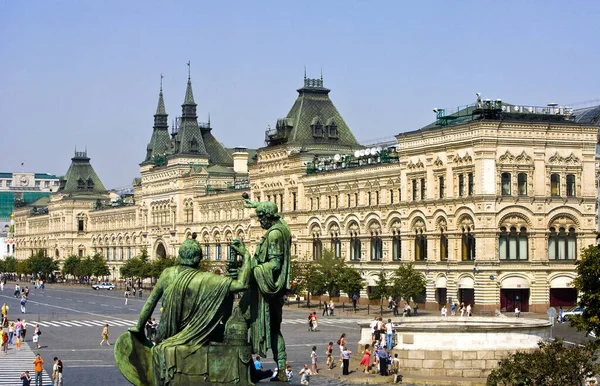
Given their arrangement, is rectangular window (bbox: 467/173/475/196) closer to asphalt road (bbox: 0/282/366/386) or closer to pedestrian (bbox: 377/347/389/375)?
asphalt road (bbox: 0/282/366/386)

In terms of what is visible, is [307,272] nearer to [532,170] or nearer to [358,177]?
[358,177]

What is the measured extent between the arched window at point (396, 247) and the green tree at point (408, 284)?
6614 millimetres

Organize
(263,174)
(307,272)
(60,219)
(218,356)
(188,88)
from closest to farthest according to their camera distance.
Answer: (218,356) < (307,272) < (263,174) < (188,88) < (60,219)

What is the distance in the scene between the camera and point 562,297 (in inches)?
2972

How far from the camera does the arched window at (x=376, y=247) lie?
8750 cm

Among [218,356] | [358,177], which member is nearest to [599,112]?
[358,177]

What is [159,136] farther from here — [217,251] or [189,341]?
[189,341]

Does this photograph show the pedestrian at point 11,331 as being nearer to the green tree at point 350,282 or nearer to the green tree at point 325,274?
the green tree at point 350,282

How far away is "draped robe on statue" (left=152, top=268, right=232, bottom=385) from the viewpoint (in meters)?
17.1

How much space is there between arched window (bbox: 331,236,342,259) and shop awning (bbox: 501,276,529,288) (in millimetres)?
21553

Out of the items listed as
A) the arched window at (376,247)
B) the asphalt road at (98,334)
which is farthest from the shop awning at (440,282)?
the arched window at (376,247)

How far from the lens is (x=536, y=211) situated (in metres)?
75.1

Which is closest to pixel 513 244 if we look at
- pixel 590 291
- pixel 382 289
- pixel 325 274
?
pixel 382 289

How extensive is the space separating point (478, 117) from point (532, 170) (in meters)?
5.25
